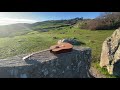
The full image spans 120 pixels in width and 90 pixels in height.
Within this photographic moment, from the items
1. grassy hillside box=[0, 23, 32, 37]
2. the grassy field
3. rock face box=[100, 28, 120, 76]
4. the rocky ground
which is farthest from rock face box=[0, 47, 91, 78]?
grassy hillside box=[0, 23, 32, 37]

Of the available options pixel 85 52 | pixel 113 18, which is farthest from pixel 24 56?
pixel 113 18

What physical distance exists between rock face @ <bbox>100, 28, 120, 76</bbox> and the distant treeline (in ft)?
0.59

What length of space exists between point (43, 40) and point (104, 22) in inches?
48.1

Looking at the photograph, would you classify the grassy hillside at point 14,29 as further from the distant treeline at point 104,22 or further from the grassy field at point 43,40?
the distant treeline at point 104,22

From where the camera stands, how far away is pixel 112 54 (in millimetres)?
6098

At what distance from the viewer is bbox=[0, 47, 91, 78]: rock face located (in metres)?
5.29

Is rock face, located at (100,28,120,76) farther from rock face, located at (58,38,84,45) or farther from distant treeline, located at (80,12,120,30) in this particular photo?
rock face, located at (58,38,84,45)

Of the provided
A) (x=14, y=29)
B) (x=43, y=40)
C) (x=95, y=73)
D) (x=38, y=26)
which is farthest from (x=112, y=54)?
(x=14, y=29)

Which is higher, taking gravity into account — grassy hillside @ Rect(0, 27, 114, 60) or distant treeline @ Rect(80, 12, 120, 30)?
distant treeline @ Rect(80, 12, 120, 30)

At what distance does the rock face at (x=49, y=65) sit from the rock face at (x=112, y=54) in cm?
44
